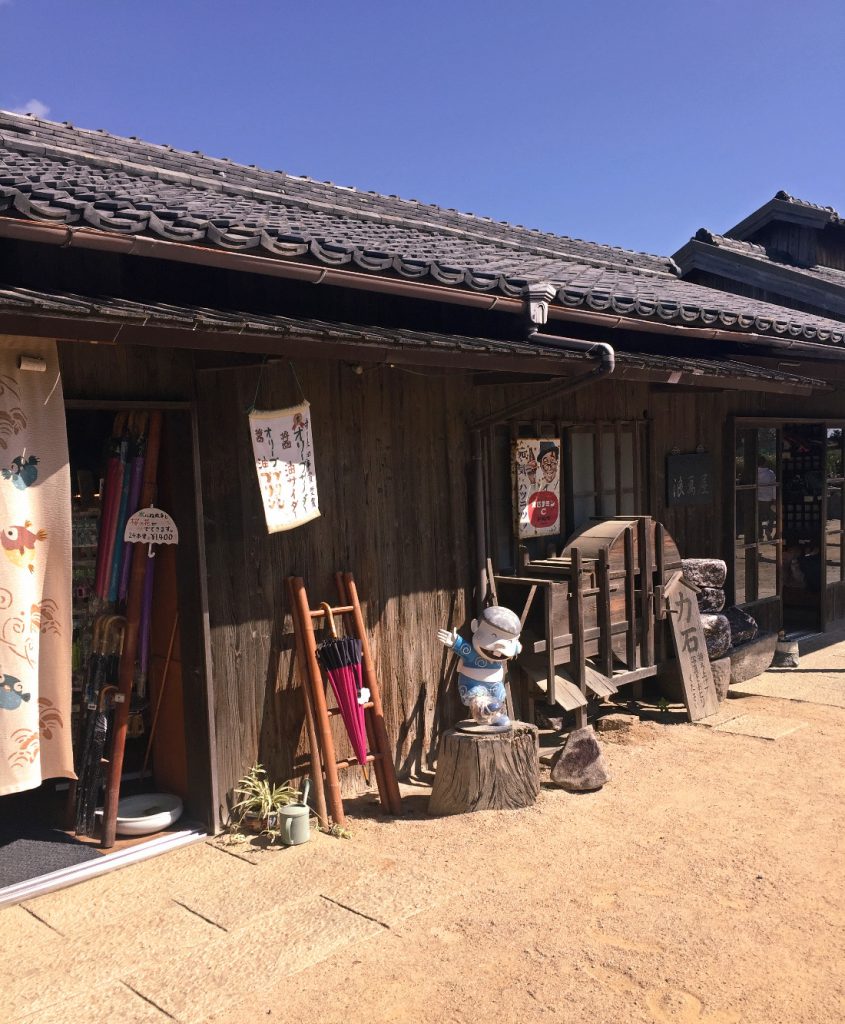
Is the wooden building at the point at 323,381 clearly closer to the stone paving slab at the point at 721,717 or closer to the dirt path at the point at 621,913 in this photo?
the dirt path at the point at 621,913

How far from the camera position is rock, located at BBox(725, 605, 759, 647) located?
9172 millimetres

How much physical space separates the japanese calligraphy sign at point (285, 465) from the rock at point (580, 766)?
2.35 metres

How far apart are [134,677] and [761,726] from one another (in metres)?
4.98

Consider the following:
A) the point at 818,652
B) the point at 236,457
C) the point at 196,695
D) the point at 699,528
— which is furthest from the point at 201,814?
the point at 818,652

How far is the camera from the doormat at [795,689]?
333 inches

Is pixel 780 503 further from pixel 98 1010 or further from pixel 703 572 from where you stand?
pixel 98 1010

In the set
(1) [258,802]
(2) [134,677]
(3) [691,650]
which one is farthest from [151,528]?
(3) [691,650]

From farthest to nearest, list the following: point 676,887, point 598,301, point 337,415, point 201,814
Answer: point 598,301
point 337,415
point 201,814
point 676,887

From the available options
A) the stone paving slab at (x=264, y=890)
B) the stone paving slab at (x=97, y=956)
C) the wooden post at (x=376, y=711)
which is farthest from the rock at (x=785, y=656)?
the stone paving slab at (x=97, y=956)

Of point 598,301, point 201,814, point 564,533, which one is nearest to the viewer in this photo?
point 201,814

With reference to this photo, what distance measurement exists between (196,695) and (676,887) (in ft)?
9.27

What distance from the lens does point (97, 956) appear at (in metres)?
4.10

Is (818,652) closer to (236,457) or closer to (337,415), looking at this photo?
(337,415)

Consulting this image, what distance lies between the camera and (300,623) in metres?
5.62
